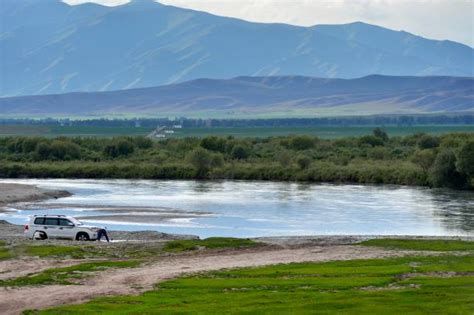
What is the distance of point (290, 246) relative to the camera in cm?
4222

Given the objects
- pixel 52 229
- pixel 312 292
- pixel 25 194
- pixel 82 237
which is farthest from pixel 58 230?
pixel 25 194

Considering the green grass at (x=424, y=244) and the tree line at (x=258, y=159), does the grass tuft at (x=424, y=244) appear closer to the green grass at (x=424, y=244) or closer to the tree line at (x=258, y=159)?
the green grass at (x=424, y=244)

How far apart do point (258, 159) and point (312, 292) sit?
86.9m

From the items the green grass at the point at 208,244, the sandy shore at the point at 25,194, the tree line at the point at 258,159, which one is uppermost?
the tree line at the point at 258,159

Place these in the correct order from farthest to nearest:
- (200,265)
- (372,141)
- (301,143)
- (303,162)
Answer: (372,141)
(301,143)
(303,162)
(200,265)

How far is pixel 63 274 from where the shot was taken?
107 ft

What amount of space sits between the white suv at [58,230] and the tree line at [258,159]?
40.9m

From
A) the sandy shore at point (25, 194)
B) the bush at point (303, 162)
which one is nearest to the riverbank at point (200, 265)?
the sandy shore at point (25, 194)

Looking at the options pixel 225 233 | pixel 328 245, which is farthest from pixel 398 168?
pixel 328 245

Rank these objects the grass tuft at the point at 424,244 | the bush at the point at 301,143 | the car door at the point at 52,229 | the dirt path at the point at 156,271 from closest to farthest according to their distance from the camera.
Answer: the dirt path at the point at 156,271 → the grass tuft at the point at 424,244 → the car door at the point at 52,229 → the bush at the point at 301,143

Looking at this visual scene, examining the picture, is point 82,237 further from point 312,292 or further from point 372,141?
point 372,141

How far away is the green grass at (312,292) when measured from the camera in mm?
25406

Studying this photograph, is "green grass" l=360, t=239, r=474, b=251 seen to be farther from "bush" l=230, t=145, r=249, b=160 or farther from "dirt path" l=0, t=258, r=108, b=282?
"bush" l=230, t=145, r=249, b=160

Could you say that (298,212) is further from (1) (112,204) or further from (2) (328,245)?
(2) (328,245)
